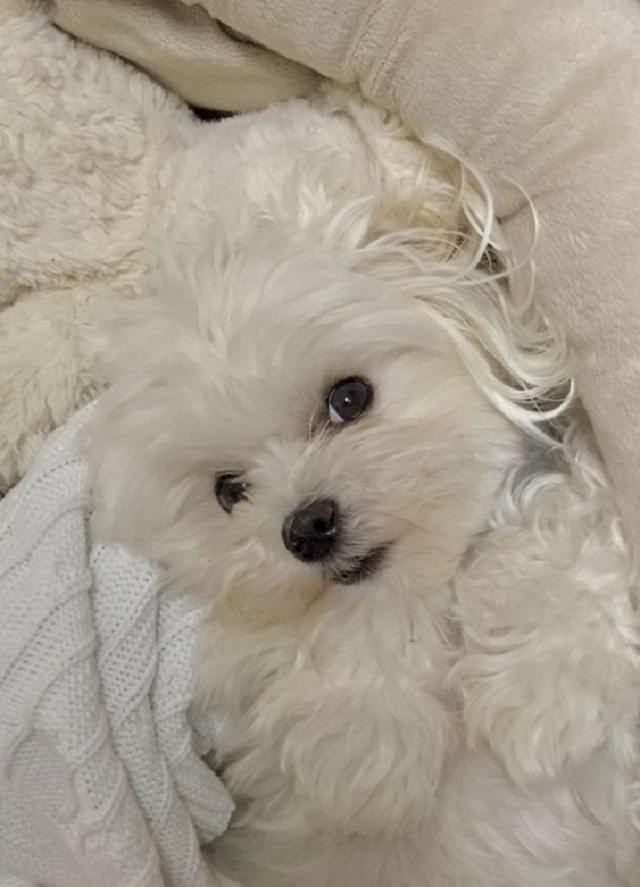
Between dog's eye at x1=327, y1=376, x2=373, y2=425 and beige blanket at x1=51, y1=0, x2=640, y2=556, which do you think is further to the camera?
dog's eye at x1=327, y1=376, x2=373, y2=425

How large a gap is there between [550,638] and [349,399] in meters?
0.32

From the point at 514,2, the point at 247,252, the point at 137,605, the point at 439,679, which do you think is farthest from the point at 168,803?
the point at 514,2

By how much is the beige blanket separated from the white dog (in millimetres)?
73

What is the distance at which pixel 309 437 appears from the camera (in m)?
1.18

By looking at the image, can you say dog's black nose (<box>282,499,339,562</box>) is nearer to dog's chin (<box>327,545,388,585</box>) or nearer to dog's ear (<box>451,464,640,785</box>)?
dog's chin (<box>327,545,388,585</box>)

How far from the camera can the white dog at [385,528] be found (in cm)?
111

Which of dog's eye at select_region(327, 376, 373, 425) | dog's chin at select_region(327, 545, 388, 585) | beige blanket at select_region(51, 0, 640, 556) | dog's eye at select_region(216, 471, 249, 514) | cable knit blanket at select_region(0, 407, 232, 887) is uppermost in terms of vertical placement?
beige blanket at select_region(51, 0, 640, 556)

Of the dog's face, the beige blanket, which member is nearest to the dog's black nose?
the dog's face

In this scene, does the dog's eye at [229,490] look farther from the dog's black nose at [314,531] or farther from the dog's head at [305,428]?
the dog's black nose at [314,531]

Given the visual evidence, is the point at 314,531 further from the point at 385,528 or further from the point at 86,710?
the point at 86,710

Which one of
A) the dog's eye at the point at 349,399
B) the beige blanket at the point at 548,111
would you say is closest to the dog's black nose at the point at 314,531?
the dog's eye at the point at 349,399

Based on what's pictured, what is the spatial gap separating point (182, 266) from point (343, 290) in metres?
0.19

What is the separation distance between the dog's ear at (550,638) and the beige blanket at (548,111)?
73 mm

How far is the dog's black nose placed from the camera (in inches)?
43.1
